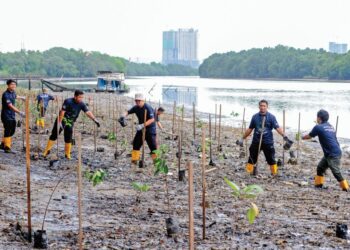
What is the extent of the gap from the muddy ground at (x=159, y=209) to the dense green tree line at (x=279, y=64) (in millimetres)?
105194

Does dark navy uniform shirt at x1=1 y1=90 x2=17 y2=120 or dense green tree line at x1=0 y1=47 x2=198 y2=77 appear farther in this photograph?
dense green tree line at x1=0 y1=47 x2=198 y2=77

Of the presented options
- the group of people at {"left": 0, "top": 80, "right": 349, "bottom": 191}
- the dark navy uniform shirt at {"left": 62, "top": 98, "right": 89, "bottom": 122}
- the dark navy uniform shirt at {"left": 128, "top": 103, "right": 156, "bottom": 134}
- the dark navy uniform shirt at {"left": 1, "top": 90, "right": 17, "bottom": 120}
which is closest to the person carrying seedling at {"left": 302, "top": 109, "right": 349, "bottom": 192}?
the group of people at {"left": 0, "top": 80, "right": 349, "bottom": 191}

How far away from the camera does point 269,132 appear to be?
37.7ft

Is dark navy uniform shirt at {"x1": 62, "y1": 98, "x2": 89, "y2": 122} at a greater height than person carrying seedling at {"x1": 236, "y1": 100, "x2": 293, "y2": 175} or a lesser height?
greater

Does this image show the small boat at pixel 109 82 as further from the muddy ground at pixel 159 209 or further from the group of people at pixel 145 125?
the muddy ground at pixel 159 209

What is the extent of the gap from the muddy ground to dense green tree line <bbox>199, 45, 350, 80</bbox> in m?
105

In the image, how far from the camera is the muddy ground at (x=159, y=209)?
6.55 m

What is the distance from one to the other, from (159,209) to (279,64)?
439 ft

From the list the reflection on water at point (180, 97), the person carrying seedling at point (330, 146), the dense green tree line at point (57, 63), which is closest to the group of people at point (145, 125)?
the person carrying seedling at point (330, 146)

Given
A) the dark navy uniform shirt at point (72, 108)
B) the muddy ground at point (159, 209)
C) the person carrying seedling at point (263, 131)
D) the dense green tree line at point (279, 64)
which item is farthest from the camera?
the dense green tree line at point (279, 64)

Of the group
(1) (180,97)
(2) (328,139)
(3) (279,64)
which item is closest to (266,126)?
(2) (328,139)

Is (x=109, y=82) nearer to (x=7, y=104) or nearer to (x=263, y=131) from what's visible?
(x=7, y=104)

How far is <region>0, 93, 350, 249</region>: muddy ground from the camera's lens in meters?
6.55

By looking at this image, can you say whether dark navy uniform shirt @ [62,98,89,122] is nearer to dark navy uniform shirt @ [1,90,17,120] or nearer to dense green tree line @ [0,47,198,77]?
dark navy uniform shirt @ [1,90,17,120]
